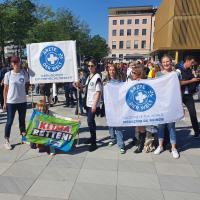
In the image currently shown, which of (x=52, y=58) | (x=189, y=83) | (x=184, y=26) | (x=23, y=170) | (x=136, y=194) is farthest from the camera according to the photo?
(x=184, y=26)

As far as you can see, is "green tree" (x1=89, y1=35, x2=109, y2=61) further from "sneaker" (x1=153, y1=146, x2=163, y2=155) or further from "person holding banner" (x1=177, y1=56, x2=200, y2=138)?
"sneaker" (x1=153, y1=146, x2=163, y2=155)

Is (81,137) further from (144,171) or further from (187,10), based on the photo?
(187,10)

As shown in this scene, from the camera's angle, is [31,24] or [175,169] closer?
[175,169]

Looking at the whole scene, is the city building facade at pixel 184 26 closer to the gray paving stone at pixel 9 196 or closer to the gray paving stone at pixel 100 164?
the gray paving stone at pixel 100 164

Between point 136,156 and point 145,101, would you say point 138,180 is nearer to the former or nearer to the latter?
point 136,156

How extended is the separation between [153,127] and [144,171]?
1.23 m

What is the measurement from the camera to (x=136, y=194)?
13.3 feet

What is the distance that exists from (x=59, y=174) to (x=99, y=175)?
2.18 feet

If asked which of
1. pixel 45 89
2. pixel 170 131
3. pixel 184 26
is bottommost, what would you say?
pixel 170 131

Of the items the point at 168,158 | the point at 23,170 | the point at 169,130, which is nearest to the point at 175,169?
the point at 168,158

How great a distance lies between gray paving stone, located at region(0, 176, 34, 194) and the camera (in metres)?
4.11

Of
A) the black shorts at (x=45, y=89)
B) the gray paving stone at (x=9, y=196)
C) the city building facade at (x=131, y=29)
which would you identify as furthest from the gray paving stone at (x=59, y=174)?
the city building facade at (x=131, y=29)

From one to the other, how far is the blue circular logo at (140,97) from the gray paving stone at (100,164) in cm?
114

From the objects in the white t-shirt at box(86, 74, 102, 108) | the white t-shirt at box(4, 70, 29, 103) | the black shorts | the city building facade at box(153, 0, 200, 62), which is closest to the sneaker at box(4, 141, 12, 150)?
the white t-shirt at box(4, 70, 29, 103)
